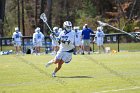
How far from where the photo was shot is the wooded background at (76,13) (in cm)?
5956

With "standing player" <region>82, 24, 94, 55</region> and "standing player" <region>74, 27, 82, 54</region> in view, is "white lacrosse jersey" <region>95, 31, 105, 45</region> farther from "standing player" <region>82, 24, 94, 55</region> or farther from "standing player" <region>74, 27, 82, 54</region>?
"standing player" <region>82, 24, 94, 55</region>

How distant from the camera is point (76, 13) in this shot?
232ft

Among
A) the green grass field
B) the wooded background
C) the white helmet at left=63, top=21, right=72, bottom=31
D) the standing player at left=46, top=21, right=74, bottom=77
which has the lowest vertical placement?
the green grass field

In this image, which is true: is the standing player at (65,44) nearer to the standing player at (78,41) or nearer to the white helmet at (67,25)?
the white helmet at (67,25)

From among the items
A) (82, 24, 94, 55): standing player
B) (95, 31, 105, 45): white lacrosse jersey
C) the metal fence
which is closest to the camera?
(82, 24, 94, 55): standing player

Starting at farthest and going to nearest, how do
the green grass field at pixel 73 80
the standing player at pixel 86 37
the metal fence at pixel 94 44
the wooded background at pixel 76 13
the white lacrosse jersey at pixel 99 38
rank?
the wooded background at pixel 76 13 < the metal fence at pixel 94 44 < the white lacrosse jersey at pixel 99 38 < the standing player at pixel 86 37 < the green grass field at pixel 73 80

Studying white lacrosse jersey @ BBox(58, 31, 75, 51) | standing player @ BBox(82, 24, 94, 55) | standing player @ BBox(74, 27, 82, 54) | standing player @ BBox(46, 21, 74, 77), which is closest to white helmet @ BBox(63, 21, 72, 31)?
standing player @ BBox(46, 21, 74, 77)

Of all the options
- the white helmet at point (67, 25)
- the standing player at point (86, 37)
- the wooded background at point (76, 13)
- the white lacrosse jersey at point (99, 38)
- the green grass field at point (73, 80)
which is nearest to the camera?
the green grass field at point (73, 80)

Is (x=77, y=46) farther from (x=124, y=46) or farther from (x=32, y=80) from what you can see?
(x=32, y=80)

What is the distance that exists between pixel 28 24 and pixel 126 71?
58.4 m

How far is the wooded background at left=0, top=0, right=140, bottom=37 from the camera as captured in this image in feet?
195

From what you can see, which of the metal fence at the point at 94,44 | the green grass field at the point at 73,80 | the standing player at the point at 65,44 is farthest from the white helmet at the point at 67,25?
the metal fence at the point at 94,44

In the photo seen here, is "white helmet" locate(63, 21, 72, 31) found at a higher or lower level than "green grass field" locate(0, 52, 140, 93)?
higher

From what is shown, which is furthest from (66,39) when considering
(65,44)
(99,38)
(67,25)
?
(99,38)
